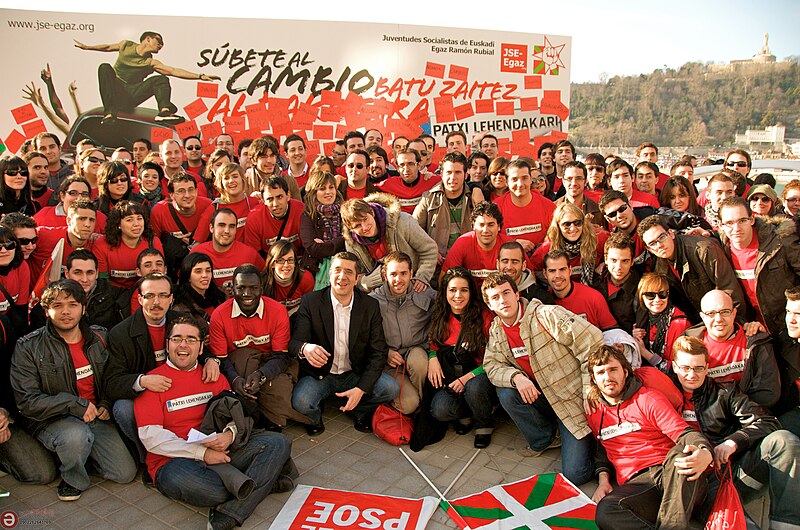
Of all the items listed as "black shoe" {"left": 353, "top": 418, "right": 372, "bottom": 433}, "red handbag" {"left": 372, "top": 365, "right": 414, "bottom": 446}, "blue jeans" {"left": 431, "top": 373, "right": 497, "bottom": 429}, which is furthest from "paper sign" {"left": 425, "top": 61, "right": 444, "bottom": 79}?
"black shoe" {"left": 353, "top": 418, "right": 372, "bottom": 433}

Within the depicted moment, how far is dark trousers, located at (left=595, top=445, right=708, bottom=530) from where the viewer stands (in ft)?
9.75

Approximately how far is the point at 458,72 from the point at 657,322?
630cm

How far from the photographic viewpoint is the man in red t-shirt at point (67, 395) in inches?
139

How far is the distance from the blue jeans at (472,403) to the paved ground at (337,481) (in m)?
0.18

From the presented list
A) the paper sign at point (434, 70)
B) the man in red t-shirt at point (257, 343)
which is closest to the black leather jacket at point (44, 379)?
the man in red t-shirt at point (257, 343)

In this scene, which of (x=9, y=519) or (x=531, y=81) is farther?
(x=531, y=81)

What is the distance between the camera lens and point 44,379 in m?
3.59

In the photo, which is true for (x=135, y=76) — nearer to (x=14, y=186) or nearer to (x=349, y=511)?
(x=14, y=186)

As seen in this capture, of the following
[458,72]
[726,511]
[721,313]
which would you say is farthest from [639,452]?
[458,72]

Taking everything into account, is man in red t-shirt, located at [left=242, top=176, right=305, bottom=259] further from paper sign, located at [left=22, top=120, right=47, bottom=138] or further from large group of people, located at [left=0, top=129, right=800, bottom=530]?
paper sign, located at [left=22, top=120, right=47, bottom=138]

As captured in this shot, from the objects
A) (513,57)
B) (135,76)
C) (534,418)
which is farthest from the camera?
(513,57)

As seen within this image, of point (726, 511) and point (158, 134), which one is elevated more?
point (158, 134)

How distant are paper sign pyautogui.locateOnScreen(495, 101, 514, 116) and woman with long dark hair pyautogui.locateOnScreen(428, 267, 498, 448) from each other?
5814 millimetres

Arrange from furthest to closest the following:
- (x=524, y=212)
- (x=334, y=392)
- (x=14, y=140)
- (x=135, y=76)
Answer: (x=135, y=76) → (x=14, y=140) → (x=524, y=212) → (x=334, y=392)
